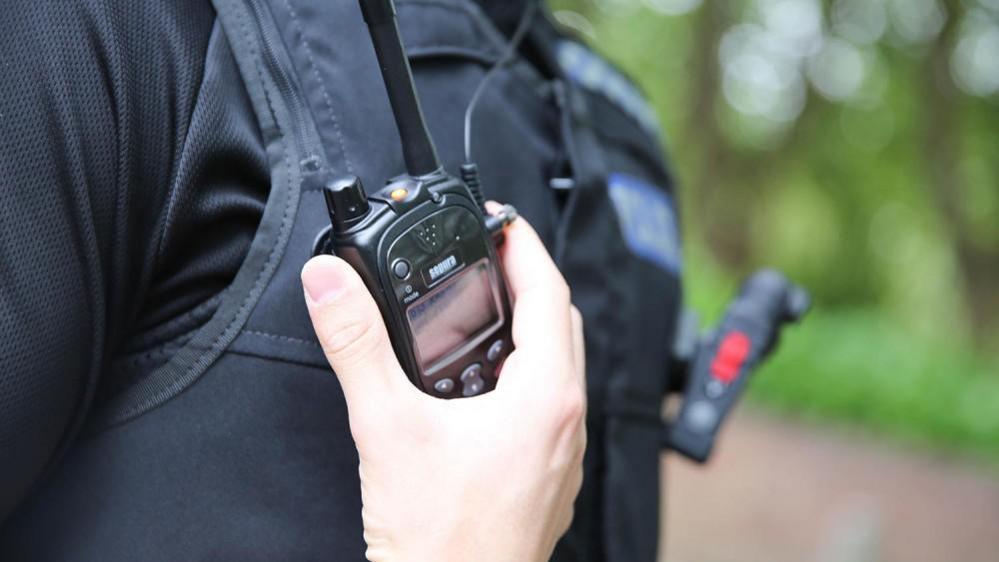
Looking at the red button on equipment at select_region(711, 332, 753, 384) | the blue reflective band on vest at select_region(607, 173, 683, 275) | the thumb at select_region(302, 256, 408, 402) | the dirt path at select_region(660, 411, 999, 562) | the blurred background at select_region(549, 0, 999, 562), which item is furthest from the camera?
the blurred background at select_region(549, 0, 999, 562)

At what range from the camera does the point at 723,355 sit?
4.13 ft

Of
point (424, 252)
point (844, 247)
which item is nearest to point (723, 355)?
point (424, 252)

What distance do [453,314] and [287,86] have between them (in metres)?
0.25

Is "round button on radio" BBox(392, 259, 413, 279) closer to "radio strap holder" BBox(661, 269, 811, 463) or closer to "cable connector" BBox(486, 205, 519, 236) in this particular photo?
"cable connector" BBox(486, 205, 519, 236)

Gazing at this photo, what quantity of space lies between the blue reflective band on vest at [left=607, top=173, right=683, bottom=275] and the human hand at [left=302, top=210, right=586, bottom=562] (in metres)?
0.38

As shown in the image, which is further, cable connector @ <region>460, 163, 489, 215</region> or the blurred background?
the blurred background

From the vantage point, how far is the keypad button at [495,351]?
2.87ft

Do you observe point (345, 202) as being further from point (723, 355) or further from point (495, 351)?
point (723, 355)

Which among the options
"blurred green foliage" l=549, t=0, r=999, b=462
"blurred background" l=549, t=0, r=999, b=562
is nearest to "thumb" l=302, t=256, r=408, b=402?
"blurred background" l=549, t=0, r=999, b=562

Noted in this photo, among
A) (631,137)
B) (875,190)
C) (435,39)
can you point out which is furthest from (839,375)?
(875,190)

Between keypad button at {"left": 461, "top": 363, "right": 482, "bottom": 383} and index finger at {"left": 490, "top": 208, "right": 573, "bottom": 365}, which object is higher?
index finger at {"left": 490, "top": 208, "right": 573, "bottom": 365}

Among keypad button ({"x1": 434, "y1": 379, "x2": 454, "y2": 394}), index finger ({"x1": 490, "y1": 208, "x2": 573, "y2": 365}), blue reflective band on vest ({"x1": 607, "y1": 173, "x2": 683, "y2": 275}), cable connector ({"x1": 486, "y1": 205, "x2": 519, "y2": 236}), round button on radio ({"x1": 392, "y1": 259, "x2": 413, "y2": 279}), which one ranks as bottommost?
blue reflective band on vest ({"x1": 607, "y1": 173, "x2": 683, "y2": 275})

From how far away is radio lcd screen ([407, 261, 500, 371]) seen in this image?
797 mm

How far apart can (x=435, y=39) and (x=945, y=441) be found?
5.06 m
